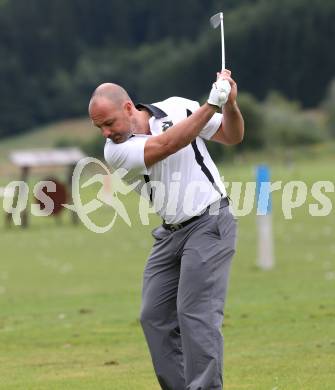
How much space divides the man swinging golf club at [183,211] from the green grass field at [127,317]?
1.44 m

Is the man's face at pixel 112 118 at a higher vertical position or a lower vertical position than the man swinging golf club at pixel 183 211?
higher

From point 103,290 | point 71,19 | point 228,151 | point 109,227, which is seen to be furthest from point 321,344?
point 71,19

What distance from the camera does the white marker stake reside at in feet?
68.3

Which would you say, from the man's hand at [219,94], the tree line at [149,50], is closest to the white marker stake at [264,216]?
the man's hand at [219,94]

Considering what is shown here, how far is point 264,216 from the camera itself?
71.4ft

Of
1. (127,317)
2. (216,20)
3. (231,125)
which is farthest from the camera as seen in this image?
(127,317)

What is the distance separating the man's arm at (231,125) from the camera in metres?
9.07

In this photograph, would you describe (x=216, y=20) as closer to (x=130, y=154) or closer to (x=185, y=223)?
(x=130, y=154)

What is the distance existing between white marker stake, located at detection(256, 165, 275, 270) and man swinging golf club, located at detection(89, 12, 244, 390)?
444 inches

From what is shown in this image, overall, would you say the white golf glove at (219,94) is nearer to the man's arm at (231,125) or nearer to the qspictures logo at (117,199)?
the man's arm at (231,125)

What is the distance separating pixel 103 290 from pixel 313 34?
388 feet

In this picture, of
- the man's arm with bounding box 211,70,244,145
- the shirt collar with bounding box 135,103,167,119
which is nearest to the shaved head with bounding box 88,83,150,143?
the shirt collar with bounding box 135,103,167,119

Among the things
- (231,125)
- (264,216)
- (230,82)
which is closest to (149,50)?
(264,216)

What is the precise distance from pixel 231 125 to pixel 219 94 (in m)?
0.65
